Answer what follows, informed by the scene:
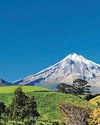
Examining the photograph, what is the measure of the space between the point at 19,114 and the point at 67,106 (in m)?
17.3

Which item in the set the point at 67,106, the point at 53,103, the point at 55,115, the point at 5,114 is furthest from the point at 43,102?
the point at 67,106

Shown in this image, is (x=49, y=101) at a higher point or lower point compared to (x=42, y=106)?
higher

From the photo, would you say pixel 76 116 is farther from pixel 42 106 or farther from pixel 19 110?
pixel 42 106

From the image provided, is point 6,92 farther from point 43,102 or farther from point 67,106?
point 67,106

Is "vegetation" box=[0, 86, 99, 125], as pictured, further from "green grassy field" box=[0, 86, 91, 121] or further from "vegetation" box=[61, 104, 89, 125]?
"vegetation" box=[61, 104, 89, 125]

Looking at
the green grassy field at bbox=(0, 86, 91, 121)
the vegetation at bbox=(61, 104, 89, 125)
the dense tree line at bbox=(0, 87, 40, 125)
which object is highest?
the green grassy field at bbox=(0, 86, 91, 121)

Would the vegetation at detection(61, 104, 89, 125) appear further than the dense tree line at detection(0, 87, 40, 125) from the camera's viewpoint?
No

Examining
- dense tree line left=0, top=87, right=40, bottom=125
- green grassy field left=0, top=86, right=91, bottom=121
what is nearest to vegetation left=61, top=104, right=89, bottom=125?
dense tree line left=0, top=87, right=40, bottom=125

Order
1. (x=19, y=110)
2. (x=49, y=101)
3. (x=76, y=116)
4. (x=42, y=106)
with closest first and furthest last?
(x=76, y=116) < (x=19, y=110) < (x=42, y=106) < (x=49, y=101)

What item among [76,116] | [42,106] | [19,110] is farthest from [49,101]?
[76,116]

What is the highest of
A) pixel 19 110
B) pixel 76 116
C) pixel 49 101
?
pixel 49 101

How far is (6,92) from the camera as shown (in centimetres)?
15712

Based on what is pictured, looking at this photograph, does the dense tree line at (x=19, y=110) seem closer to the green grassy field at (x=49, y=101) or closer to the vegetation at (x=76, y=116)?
the green grassy field at (x=49, y=101)

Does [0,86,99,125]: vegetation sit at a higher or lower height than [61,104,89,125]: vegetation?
higher
